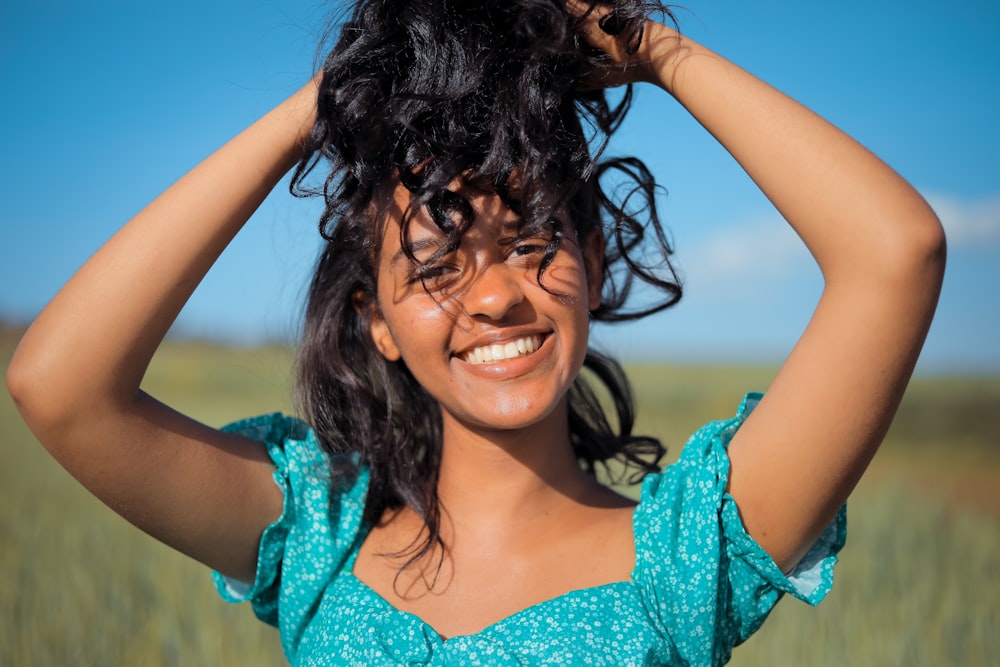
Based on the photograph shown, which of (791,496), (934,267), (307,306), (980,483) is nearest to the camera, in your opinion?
(934,267)

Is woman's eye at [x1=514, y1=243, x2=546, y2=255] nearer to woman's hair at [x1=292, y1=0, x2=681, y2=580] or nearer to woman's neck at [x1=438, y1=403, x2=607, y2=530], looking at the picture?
woman's hair at [x1=292, y1=0, x2=681, y2=580]

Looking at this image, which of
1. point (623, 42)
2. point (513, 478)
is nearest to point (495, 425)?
point (513, 478)

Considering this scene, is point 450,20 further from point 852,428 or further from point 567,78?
point 852,428

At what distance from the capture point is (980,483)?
7.81m

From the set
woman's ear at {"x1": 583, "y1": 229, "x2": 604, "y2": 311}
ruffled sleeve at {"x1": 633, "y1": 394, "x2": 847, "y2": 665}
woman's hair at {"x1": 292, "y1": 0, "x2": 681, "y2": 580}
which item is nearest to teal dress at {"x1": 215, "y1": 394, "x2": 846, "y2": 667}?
ruffled sleeve at {"x1": 633, "y1": 394, "x2": 847, "y2": 665}

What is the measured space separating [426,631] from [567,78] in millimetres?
1230

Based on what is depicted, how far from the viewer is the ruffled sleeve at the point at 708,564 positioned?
5.99 feet

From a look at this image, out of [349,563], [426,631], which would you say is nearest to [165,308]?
[349,563]

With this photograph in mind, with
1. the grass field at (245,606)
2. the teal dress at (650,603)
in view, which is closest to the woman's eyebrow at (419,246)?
the teal dress at (650,603)

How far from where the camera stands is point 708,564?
5.98 ft

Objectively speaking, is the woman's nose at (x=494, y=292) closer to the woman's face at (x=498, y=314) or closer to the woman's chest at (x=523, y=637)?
the woman's face at (x=498, y=314)

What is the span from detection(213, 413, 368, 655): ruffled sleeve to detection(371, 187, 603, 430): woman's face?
18.0 inches

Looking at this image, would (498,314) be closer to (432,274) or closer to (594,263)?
(432,274)

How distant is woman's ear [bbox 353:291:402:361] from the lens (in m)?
2.29
